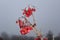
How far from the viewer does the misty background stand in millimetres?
1649

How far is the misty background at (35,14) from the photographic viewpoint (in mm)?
1649

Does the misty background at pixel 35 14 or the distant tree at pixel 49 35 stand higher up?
the misty background at pixel 35 14

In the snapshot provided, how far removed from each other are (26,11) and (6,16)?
87 cm

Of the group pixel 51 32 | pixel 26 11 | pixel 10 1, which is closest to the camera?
pixel 26 11

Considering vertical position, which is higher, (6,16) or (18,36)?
(6,16)

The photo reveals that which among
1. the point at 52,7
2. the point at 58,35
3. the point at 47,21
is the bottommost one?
the point at 58,35

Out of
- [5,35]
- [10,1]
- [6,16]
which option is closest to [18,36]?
[5,35]

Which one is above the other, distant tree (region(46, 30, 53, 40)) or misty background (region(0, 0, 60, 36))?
misty background (region(0, 0, 60, 36))

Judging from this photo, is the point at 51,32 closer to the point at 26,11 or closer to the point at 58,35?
the point at 58,35

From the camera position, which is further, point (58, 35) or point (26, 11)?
point (58, 35)

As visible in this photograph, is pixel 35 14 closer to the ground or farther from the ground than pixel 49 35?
farther from the ground

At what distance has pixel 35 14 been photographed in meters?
1.64

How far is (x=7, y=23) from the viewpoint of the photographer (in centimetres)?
167

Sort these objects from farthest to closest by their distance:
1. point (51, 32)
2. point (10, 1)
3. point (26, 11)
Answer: point (10, 1) < point (51, 32) < point (26, 11)
